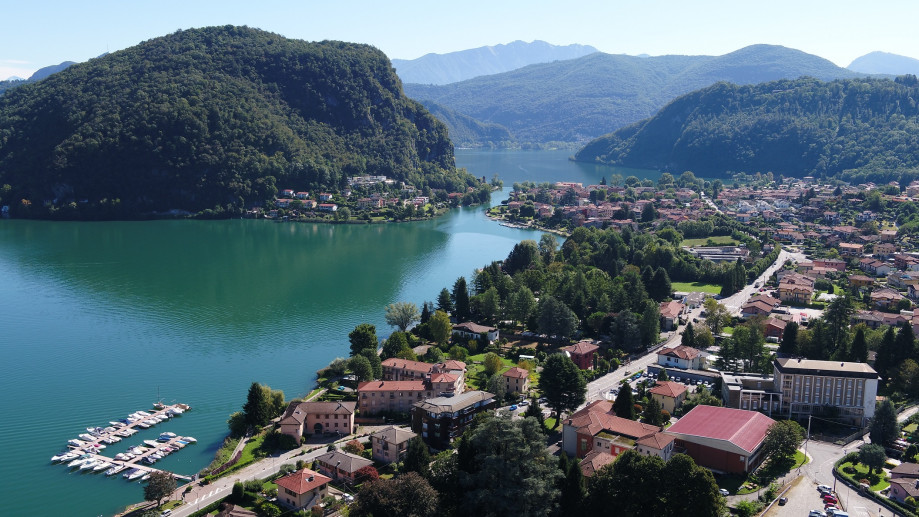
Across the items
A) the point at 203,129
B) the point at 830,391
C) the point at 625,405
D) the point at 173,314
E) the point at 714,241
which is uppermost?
the point at 203,129

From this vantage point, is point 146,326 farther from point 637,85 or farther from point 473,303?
point 637,85

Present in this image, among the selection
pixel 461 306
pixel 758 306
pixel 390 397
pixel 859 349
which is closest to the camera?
pixel 390 397

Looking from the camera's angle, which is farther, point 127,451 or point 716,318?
Answer: point 716,318

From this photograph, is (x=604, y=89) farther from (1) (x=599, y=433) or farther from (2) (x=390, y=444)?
(2) (x=390, y=444)

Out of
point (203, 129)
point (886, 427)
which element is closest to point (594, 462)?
point (886, 427)

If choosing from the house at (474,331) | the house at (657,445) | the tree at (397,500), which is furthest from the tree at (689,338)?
the tree at (397,500)

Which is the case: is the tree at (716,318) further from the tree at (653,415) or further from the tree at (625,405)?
the tree at (625,405)

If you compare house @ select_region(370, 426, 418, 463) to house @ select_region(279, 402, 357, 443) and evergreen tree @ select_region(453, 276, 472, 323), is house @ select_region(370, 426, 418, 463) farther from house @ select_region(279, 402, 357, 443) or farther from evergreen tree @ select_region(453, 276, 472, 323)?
evergreen tree @ select_region(453, 276, 472, 323)

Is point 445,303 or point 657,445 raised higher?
point 445,303
